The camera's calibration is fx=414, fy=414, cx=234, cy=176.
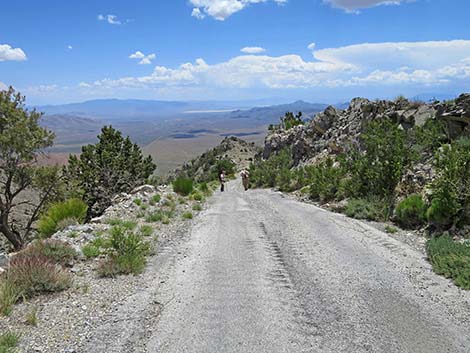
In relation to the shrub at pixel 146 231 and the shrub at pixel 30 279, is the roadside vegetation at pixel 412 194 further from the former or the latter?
the shrub at pixel 30 279

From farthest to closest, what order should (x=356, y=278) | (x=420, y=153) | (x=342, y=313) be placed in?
1. (x=420, y=153)
2. (x=356, y=278)
3. (x=342, y=313)

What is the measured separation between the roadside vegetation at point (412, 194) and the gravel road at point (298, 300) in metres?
1.03

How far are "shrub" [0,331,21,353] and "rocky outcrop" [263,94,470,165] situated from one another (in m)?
14.6

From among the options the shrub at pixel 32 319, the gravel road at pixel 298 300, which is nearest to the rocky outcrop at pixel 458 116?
the gravel road at pixel 298 300

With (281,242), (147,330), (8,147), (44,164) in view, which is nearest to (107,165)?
(44,164)

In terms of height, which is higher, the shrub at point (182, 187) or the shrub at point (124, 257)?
the shrub at point (124, 257)

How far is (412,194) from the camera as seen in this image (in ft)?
43.8

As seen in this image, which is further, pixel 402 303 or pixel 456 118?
pixel 456 118

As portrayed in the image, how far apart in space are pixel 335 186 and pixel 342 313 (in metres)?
11.6

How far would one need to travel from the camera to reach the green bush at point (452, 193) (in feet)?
33.6

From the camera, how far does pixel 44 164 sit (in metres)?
25.1

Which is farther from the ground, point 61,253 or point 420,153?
point 420,153

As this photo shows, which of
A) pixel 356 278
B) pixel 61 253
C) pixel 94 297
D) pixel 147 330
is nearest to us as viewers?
pixel 147 330

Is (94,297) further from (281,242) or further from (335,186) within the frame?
(335,186)
